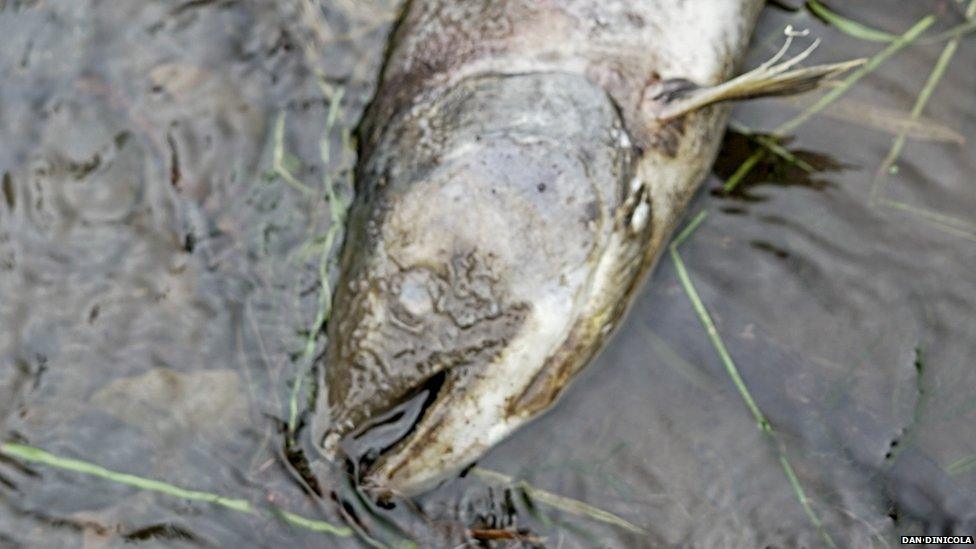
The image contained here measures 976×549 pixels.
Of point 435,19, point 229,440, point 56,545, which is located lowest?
point 56,545

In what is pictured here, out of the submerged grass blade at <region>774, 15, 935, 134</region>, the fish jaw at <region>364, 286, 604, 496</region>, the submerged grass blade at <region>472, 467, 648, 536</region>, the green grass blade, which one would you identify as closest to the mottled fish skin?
the fish jaw at <region>364, 286, 604, 496</region>

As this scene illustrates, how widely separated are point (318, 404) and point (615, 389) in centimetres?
83

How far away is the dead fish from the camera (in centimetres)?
262

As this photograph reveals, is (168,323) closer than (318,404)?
No

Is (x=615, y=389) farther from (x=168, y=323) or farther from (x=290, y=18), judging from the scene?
(x=290, y=18)

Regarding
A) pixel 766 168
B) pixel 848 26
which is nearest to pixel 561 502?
pixel 766 168

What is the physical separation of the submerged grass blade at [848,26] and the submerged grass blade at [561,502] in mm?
1864

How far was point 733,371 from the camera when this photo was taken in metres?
3.04

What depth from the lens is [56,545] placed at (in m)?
2.76

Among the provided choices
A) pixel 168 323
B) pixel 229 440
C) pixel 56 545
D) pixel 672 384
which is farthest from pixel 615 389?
pixel 56 545

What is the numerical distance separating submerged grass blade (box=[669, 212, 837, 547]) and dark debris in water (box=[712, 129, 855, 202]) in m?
0.17

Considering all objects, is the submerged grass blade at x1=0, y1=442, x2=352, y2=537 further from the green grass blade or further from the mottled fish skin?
the green grass blade

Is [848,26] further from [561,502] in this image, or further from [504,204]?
[561,502]

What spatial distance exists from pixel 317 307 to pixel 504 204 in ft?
2.38
